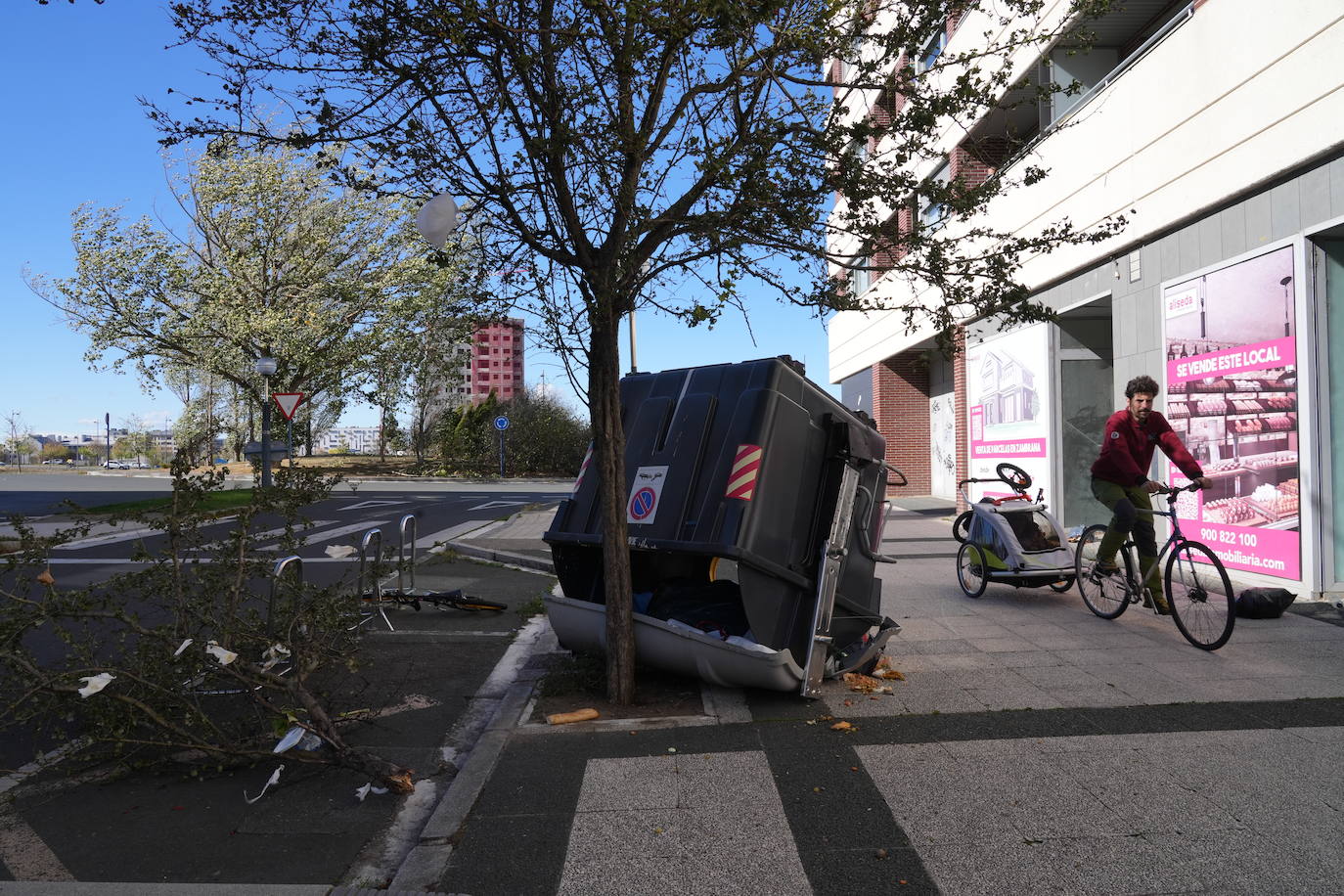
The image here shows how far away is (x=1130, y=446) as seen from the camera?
22.5ft

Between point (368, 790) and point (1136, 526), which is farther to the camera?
point (1136, 526)

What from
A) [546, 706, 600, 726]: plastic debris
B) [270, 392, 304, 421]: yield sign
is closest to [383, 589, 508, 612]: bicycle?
[546, 706, 600, 726]: plastic debris

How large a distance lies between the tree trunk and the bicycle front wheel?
3.70 metres

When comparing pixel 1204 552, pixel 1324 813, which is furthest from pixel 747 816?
pixel 1204 552

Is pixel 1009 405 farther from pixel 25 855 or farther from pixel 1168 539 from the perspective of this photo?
pixel 25 855

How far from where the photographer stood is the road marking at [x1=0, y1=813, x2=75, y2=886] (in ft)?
10.2

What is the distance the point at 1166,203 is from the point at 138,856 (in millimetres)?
10307

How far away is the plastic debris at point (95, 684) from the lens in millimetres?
3584

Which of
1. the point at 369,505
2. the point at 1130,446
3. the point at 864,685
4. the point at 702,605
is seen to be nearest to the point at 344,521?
the point at 369,505

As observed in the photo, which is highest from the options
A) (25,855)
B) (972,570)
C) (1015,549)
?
(1015,549)

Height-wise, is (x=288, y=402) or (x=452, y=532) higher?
(x=288, y=402)

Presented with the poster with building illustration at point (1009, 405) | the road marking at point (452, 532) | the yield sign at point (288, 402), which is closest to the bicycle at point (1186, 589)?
the poster with building illustration at point (1009, 405)

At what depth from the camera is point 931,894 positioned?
2.84 m

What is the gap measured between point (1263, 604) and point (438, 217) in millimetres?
6461
